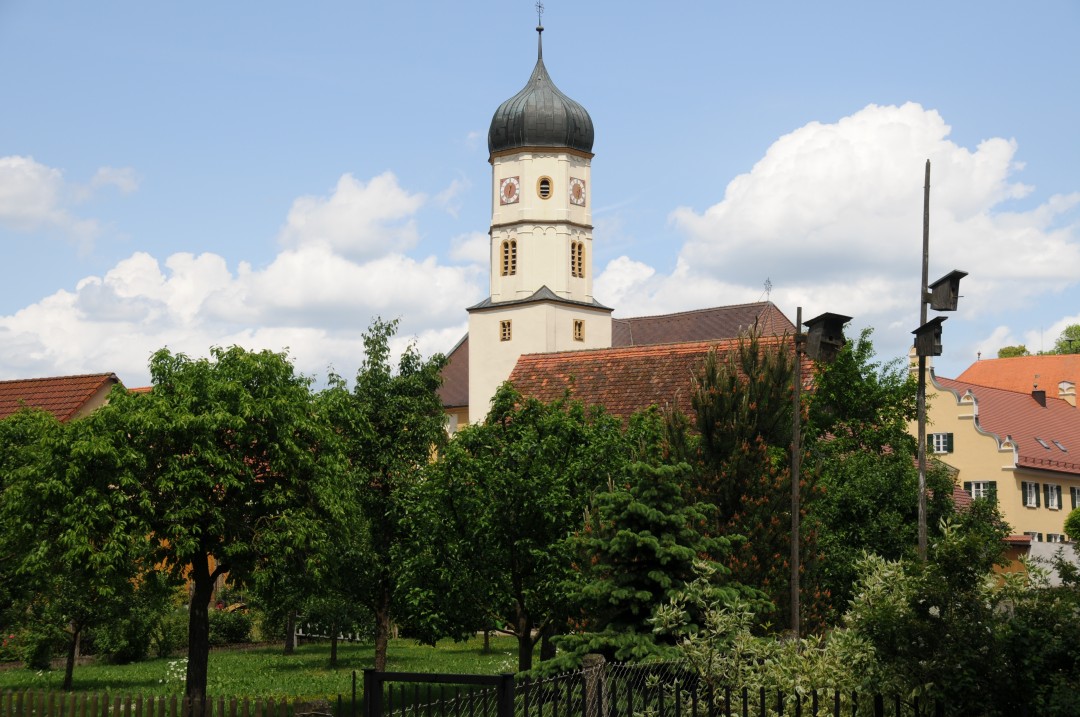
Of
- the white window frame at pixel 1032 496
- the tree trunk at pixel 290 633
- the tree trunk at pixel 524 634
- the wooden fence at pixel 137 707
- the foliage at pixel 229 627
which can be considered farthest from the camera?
the white window frame at pixel 1032 496

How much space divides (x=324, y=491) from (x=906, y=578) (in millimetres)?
12961

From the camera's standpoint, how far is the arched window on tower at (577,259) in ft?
207

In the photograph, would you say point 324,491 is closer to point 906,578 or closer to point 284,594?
point 284,594

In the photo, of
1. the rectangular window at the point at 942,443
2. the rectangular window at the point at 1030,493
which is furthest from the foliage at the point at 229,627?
the rectangular window at the point at 1030,493

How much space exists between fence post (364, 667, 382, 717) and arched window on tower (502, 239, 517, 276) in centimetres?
5310

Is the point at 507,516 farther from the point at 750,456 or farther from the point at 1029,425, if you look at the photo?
the point at 1029,425

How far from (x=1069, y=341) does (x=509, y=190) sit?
46976 millimetres

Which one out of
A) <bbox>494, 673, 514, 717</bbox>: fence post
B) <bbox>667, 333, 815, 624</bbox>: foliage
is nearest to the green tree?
<bbox>667, 333, 815, 624</bbox>: foliage

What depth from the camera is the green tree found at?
2188 cm

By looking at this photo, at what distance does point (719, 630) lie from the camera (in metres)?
11.5

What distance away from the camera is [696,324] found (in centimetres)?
6975

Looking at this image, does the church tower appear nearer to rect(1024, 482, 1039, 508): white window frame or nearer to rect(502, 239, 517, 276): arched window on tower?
rect(502, 239, 517, 276): arched window on tower

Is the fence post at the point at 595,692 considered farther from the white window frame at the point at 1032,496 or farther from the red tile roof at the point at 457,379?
the red tile roof at the point at 457,379

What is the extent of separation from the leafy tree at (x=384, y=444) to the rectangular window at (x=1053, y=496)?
1709 inches
